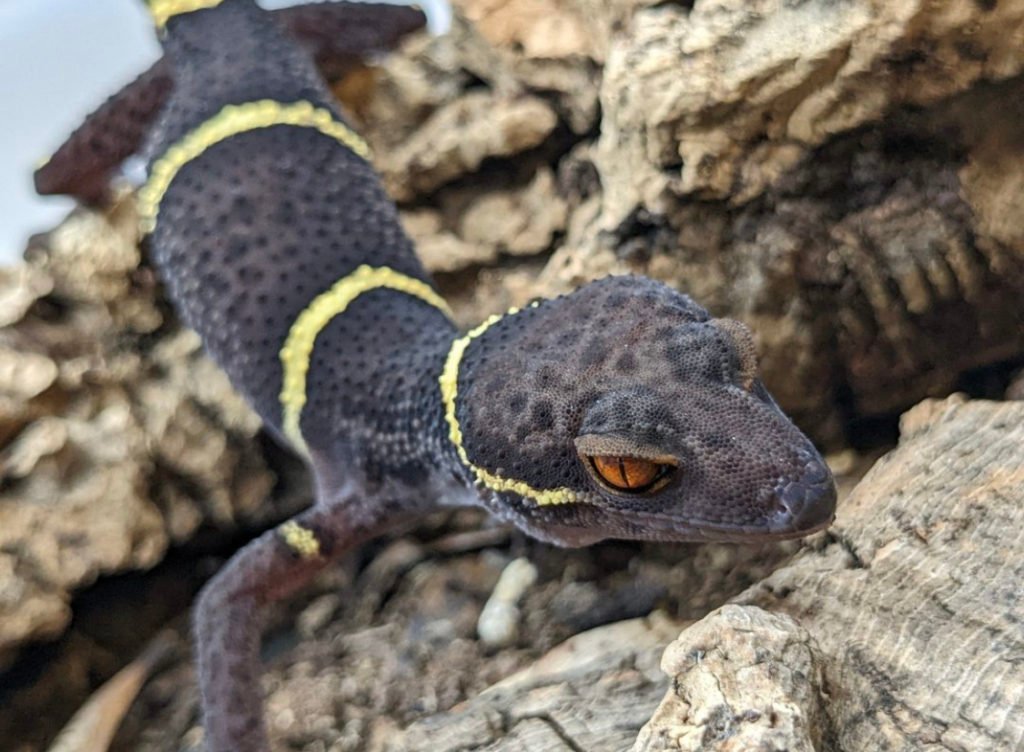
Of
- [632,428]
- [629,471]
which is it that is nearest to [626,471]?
[629,471]

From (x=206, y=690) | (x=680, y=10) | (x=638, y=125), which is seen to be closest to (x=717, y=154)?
(x=638, y=125)

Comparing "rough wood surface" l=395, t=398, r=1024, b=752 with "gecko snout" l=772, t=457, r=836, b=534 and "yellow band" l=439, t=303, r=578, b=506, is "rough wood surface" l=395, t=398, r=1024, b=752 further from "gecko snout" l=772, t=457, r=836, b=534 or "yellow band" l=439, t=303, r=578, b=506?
"yellow band" l=439, t=303, r=578, b=506

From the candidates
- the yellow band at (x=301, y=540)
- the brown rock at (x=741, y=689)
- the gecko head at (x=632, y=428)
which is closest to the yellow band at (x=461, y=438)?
the gecko head at (x=632, y=428)

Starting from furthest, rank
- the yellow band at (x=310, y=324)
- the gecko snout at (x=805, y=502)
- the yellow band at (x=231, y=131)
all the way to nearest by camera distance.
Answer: the yellow band at (x=231, y=131) < the yellow band at (x=310, y=324) < the gecko snout at (x=805, y=502)

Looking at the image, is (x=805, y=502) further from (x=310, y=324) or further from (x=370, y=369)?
(x=310, y=324)

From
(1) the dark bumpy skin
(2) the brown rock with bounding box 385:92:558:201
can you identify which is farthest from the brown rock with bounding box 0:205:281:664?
(2) the brown rock with bounding box 385:92:558:201

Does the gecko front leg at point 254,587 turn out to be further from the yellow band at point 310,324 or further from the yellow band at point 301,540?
the yellow band at point 310,324
